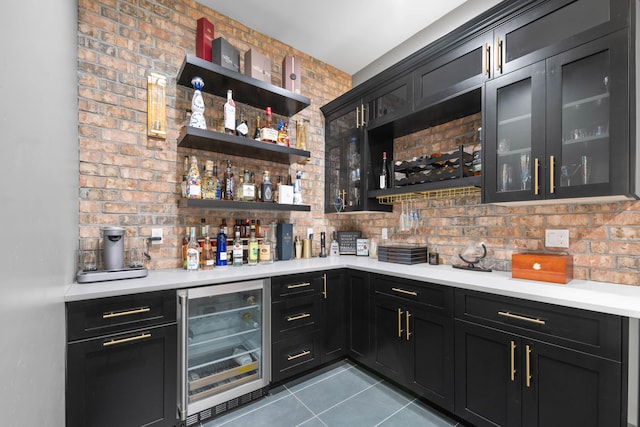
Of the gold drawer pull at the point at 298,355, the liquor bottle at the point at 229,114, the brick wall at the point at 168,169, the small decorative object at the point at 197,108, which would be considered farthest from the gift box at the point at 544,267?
the small decorative object at the point at 197,108

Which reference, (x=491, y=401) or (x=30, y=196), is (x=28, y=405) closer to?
(x=30, y=196)

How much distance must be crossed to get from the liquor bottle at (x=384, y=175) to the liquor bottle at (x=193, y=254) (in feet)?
5.82

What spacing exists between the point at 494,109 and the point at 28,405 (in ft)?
8.45

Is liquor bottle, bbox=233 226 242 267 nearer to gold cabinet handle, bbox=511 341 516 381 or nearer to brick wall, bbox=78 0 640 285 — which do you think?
brick wall, bbox=78 0 640 285

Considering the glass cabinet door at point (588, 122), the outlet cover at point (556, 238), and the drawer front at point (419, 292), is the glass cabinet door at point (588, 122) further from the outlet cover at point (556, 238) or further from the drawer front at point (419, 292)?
the drawer front at point (419, 292)

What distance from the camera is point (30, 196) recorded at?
0.83 metres

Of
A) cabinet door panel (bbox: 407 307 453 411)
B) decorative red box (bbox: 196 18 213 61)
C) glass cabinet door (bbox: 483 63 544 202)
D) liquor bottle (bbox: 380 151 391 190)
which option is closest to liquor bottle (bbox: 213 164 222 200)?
decorative red box (bbox: 196 18 213 61)

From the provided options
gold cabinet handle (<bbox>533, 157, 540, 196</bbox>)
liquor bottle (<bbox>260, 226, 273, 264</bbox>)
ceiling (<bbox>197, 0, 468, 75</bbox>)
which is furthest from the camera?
liquor bottle (<bbox>260, 226, 273, 264</bbox>)

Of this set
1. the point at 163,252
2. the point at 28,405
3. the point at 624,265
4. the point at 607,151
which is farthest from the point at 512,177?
the point at 163,252

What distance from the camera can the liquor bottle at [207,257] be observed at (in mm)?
2133

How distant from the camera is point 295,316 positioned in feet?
7.15

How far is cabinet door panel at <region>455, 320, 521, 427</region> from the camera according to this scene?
149cm

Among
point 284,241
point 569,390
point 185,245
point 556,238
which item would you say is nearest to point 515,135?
point 556,238

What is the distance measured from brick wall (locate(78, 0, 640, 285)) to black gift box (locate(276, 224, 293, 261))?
37 cm
